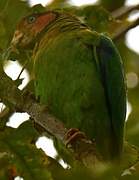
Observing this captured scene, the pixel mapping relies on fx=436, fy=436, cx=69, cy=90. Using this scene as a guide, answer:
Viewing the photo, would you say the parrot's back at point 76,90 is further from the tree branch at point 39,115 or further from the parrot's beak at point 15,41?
the tree branch at point 39,115

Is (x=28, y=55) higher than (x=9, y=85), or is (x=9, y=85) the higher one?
(x=9, y=85)

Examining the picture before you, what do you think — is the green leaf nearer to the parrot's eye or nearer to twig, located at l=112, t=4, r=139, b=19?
the parrot's eye

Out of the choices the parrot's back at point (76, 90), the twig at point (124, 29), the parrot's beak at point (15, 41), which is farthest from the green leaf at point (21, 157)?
the twig at point (124, 29)

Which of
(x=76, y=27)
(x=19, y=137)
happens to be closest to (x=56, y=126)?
(x=19, y=137)

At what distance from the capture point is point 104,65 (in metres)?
2.96

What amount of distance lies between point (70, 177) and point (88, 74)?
195 cm

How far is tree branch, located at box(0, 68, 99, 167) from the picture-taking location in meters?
1.82

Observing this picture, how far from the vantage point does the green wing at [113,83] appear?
9.31 ft

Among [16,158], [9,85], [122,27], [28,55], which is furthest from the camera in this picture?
[122,27]

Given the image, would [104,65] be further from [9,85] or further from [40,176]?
[40,176]

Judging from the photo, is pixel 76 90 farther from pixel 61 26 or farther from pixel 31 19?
pixel 31 19

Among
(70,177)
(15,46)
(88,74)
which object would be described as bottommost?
(88,74)

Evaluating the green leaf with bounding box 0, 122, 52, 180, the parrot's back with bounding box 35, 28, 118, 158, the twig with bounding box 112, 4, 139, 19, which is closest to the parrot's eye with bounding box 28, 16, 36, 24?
the parrot's back with bounding box 35, 28, 118, 158

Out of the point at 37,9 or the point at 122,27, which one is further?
the point at 122,27
